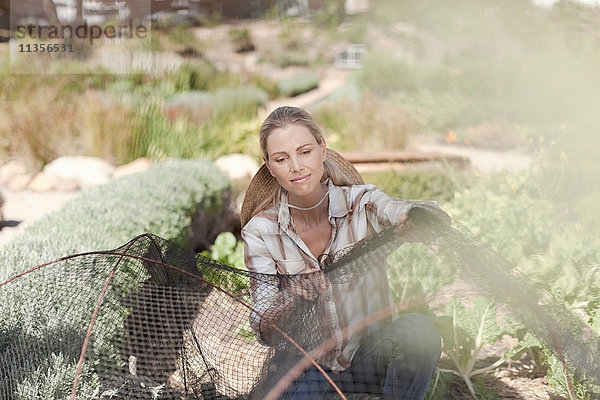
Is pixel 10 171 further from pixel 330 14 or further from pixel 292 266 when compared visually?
pixel 330 14

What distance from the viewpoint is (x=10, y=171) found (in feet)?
18.1

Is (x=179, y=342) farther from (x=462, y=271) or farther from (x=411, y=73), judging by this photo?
(x=411, y=73)

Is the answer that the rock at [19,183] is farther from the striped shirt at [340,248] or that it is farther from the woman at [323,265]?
the striped shirt at [340,248]

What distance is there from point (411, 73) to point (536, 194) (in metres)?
10.9

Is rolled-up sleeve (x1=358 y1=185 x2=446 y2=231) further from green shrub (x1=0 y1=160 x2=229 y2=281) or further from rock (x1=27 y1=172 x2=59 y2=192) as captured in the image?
rock (x1=27 y1=172 x2=59 y2=192)

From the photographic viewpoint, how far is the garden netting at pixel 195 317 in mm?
1433

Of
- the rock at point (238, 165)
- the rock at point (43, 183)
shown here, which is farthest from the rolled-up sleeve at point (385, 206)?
the rock at point (43, 183)

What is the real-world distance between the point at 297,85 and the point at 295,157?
14822 mm

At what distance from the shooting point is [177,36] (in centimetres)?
2009

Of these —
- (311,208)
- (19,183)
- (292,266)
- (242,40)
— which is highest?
(242,40)

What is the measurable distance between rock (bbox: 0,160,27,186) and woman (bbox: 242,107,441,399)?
189 inches

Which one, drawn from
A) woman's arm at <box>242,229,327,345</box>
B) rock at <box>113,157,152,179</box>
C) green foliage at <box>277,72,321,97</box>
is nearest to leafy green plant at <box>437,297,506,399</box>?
woman's arm at <box>242,229,327,345</box>

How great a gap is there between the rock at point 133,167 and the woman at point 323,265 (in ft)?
13.2

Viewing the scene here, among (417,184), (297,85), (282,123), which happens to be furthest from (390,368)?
(297,85)
